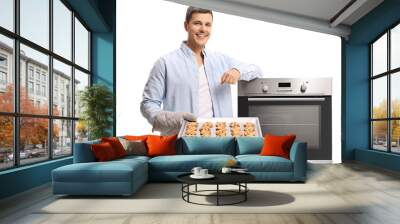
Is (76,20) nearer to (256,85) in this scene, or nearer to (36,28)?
(36,28)

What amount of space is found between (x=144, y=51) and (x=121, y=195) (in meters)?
4.28

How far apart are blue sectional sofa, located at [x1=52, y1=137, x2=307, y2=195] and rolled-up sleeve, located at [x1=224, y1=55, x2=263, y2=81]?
7.07 ft

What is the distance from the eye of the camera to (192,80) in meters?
7.80

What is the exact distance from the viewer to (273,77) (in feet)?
27.0

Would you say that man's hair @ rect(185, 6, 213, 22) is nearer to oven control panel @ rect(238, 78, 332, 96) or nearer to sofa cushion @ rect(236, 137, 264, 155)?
oven control panel @ rect(238, 78, 332, 96)

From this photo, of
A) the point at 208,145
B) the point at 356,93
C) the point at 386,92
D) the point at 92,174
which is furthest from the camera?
the point at 356,93

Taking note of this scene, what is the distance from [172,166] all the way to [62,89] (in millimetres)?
2496

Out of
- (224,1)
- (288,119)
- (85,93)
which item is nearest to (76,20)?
(85,93)

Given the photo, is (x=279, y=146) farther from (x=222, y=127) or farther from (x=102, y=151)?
(x=102, y=151)

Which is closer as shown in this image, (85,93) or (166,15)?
(85,93)

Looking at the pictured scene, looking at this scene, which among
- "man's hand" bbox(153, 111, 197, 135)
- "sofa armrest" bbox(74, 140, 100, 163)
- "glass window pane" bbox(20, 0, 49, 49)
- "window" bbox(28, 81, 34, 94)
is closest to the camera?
"sofa armrest" bbox(74, 140, 100, 163)

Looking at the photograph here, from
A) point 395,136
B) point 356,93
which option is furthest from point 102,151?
point 356,93

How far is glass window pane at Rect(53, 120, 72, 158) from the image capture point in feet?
20.5


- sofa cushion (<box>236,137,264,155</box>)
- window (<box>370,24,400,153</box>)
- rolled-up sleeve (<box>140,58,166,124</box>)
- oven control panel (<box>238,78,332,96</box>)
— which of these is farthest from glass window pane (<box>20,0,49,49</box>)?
window (<box>370,24,400,153</box>)
